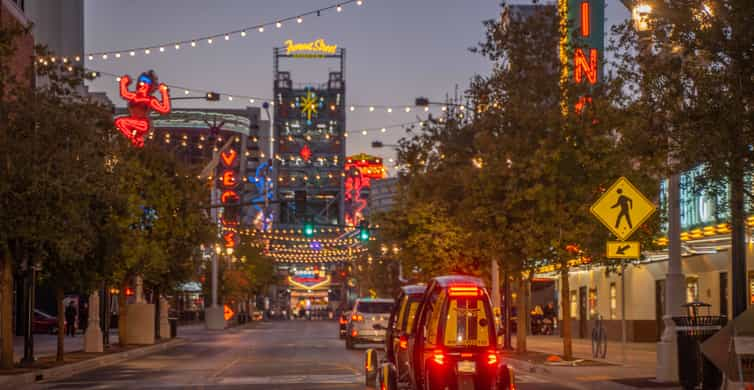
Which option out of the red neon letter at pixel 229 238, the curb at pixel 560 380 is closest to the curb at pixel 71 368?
the curb at pixel 560 380

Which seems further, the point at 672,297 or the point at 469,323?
the point at 672,297

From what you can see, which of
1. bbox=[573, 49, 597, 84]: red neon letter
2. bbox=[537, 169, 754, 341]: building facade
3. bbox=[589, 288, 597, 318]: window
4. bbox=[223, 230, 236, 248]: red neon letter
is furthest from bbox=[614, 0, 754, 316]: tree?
bbox=[223, 230, 236, 248]: red neon letter

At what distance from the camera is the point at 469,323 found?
15.6m

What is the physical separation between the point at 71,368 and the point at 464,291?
58.3 feet

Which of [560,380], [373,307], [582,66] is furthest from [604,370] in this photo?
[373,307]

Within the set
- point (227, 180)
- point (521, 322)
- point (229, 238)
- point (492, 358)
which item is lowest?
point (521, 322)

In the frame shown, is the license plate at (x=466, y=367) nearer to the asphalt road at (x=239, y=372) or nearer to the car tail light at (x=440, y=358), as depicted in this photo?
the car tail light at (x=440, y=358)

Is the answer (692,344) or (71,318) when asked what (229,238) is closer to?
(71,318)

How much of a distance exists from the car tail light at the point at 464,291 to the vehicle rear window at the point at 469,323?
3.8 inches

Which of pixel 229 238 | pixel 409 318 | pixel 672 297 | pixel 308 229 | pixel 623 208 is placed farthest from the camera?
pixel 229 238

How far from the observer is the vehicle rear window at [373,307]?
41.9 m

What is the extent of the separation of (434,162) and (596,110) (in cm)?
1243

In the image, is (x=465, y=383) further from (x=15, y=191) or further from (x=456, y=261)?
(x=456, y=261)

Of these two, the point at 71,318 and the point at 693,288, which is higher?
the point at 693,288
